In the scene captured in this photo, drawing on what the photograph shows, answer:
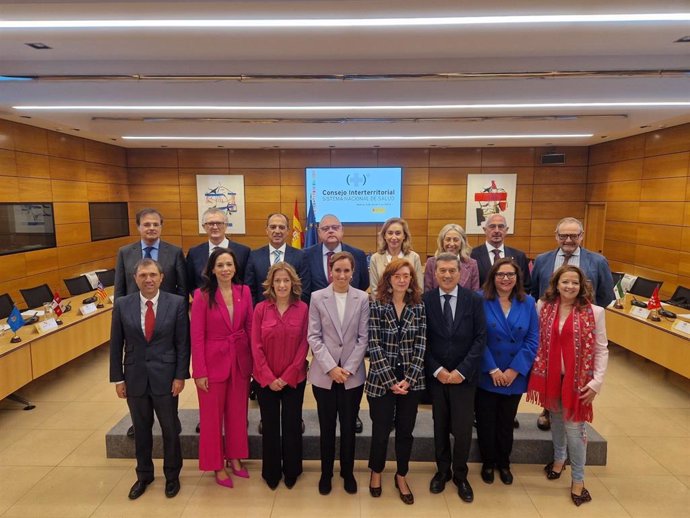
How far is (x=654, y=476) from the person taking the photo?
3.25m

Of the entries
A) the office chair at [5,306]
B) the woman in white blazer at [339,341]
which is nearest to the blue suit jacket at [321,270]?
the woman in white blazer at [339,341]

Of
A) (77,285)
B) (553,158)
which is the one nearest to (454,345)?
(77,285)

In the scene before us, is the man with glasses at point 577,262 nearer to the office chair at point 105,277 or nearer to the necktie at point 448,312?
the necktie at point 448,312

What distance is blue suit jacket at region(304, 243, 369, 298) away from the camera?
354 cm

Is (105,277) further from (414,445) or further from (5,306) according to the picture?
(414,445)

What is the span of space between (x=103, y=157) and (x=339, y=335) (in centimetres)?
850

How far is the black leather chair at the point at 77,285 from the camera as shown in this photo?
21.6ft

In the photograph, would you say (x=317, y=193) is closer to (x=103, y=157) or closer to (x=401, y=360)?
(x=103, y=157)

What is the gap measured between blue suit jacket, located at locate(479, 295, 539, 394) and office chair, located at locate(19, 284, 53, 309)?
6058 millimetres

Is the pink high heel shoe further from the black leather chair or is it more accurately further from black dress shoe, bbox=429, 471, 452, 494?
the black leather chair

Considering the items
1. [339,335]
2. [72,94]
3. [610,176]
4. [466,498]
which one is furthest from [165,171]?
[610,176]

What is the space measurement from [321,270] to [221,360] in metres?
1.14

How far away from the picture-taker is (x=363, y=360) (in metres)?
2.82

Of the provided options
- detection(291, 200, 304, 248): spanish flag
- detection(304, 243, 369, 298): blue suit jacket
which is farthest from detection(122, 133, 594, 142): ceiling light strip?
detection(304, 243, 369, 298): blue suit jacket
